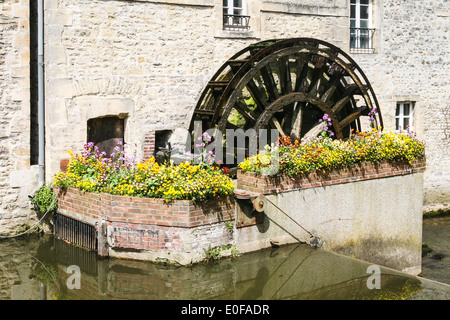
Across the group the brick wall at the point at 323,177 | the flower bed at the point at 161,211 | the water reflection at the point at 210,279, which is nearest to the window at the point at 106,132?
the flower bed at the point at 161,211

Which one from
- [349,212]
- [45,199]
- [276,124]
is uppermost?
[276,124]

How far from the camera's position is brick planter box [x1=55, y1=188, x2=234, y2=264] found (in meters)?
7.07

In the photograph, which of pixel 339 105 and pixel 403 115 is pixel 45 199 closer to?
pixel 339 105

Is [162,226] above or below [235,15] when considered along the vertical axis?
below

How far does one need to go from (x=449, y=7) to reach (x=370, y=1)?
2254 millimetres

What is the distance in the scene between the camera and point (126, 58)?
365 inches

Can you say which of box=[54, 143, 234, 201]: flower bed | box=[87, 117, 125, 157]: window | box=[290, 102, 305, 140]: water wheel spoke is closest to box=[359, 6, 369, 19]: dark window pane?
box=[290, 102, 305, 140]: water wheel spoke

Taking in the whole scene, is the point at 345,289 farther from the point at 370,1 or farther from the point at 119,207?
the point at 370,1

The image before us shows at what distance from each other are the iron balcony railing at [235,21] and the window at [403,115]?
13.8ft

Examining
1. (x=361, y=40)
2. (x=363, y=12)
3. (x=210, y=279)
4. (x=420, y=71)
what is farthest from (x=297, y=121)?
(x=210, y=279)

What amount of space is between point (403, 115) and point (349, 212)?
4956mm

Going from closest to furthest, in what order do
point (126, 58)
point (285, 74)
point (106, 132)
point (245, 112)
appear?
point (126, 58) → point (106, 132) → point (245, 112) → point (285, 74)

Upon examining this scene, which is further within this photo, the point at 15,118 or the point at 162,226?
the point at 15,118

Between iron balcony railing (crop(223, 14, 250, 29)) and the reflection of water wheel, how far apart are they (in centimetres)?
51
